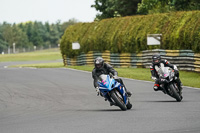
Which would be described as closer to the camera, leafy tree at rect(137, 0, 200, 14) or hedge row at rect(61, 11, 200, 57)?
hedge row at rect(61, 11, 200, 57)

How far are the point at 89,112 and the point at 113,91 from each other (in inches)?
31.2

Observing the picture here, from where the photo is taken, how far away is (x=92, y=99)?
1602cm

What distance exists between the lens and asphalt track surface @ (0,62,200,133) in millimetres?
9320

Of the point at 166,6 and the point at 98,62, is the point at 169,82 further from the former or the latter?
the point at 166,6

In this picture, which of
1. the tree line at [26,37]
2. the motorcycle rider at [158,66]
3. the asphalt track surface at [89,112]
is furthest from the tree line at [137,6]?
the tree line at [26,37]

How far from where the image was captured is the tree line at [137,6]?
40.4m

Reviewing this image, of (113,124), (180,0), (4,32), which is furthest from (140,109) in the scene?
(4,32)

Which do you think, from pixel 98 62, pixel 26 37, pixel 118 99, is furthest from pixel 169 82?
pixel 26 37

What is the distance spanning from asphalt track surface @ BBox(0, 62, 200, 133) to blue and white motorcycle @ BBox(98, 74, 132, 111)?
0.24m

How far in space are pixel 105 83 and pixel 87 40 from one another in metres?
29.2

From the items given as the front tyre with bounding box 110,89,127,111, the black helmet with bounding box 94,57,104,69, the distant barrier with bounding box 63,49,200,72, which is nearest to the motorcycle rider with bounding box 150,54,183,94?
the black helmet with bounding box 94,57,104,69

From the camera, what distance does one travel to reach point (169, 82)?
47.7 ft

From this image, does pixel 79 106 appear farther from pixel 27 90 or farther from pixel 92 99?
pixel 27 90

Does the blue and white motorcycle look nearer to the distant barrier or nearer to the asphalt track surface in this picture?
the asphalt track surface
